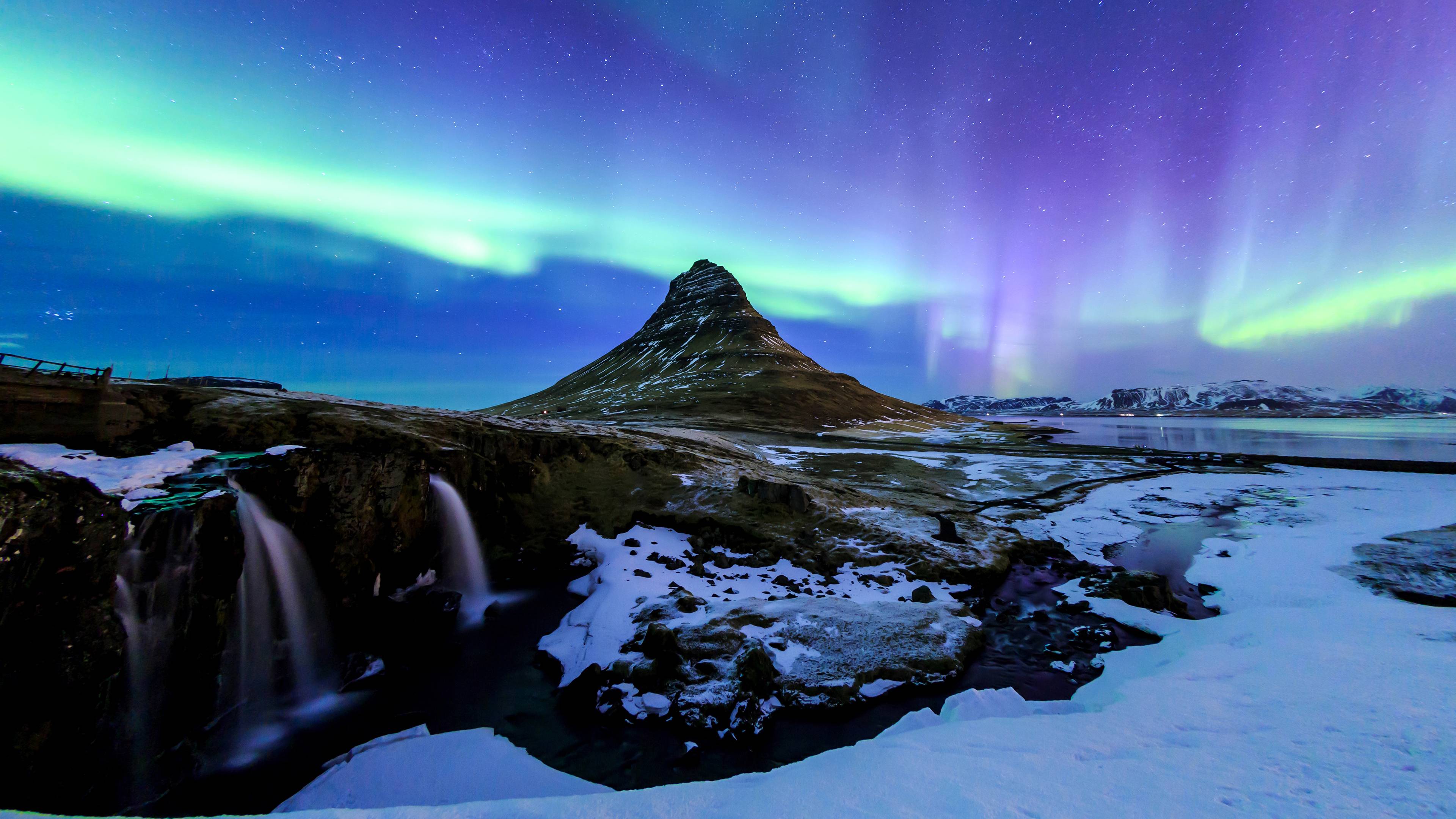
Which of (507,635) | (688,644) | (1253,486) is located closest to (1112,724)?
(688,644)

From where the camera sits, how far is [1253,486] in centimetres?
3766

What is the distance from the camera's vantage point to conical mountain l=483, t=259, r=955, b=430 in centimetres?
11100

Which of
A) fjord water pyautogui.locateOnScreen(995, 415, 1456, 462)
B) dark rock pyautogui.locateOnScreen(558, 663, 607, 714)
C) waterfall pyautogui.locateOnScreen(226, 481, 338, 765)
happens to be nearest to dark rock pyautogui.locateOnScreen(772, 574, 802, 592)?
dark rock pyautogui.locateOnScreen(558, 663, 607, 714)

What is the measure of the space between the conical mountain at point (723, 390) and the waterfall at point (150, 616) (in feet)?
251

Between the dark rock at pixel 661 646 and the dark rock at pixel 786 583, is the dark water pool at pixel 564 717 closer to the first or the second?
the dark rock at pixel 661 646

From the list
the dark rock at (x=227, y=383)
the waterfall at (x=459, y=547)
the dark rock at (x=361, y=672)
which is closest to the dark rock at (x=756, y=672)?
the dark rock at (x=361, y=672)

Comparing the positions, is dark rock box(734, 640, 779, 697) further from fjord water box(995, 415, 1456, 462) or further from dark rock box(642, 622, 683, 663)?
fjord water box(995, 415, 1456, 462)

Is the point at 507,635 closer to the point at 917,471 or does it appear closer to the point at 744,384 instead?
the point at 917,471

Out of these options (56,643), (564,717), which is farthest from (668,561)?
(56,643)

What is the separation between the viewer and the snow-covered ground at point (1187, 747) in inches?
214

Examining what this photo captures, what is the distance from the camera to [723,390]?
130m

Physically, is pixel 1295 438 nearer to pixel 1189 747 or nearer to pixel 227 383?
pixel 1189 747

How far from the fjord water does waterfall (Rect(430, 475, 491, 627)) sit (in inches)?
3396

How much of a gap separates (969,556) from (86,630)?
80.6 feet
